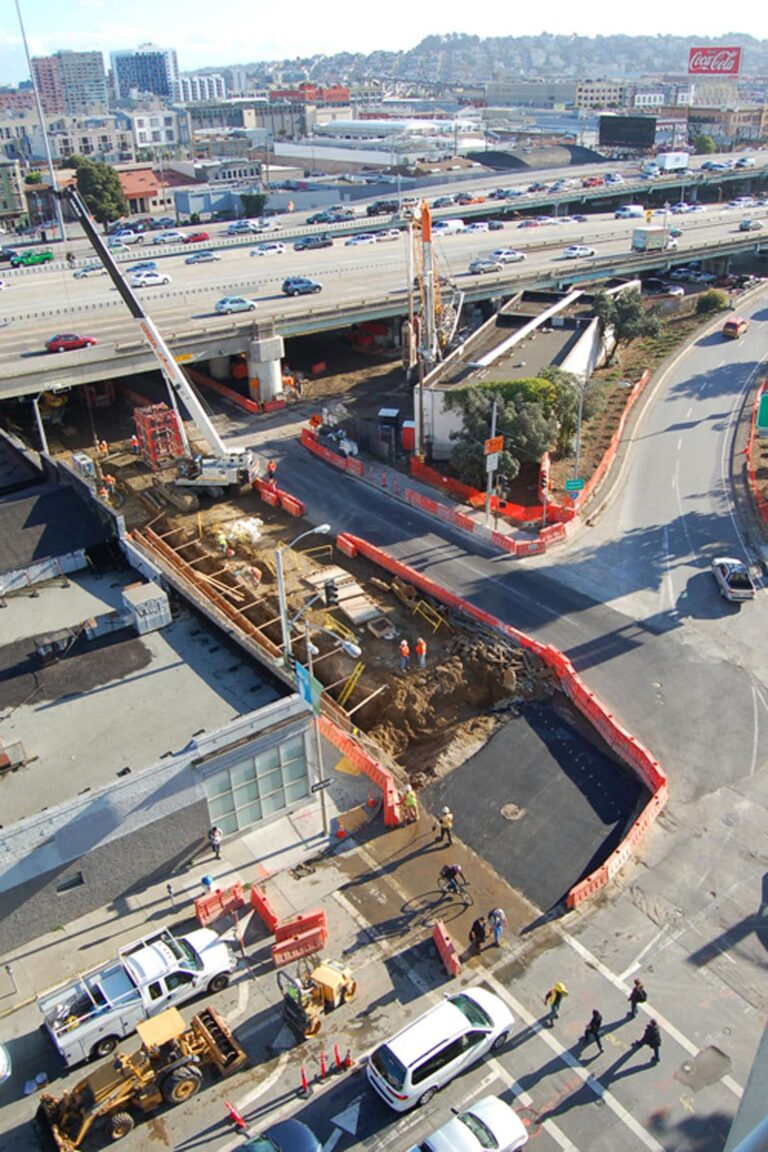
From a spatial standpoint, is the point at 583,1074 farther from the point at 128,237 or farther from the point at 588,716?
the point at 128,237

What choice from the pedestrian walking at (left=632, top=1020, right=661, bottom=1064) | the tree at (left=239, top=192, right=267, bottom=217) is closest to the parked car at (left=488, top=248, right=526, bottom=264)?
the tree at (left=239, top=192, right=267, bottom=217)

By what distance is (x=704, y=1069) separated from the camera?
64.6ft

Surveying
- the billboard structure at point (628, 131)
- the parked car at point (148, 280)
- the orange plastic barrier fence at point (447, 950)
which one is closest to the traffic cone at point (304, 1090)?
the orange plastic barrier fence at point (447, 950)

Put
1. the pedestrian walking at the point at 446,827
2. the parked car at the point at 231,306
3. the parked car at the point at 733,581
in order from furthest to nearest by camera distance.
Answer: the parked car at the point at 231,306 → the parked car at the point at 733,581 → the pedestrian walking at the point at 446,827

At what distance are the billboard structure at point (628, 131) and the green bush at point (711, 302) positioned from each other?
117 metres

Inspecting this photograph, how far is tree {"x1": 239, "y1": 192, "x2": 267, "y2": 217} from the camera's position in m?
138

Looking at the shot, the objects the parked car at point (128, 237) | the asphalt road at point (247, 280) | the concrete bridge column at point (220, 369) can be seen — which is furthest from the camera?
the parked car at point (128, 237)

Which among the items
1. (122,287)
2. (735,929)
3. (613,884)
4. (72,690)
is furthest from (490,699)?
(122,287)

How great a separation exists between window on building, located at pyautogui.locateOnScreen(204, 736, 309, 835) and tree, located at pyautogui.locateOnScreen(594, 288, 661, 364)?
2015 inches

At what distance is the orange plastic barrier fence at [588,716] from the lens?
24812mm

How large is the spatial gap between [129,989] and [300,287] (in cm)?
Answer: 5933

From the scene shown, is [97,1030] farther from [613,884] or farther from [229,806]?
[613,884]

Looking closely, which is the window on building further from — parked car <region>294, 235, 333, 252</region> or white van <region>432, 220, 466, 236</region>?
white van <region>432, 220, 466, 236</region>

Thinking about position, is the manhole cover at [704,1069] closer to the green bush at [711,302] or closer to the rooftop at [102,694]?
the rooftop at [102,694]
